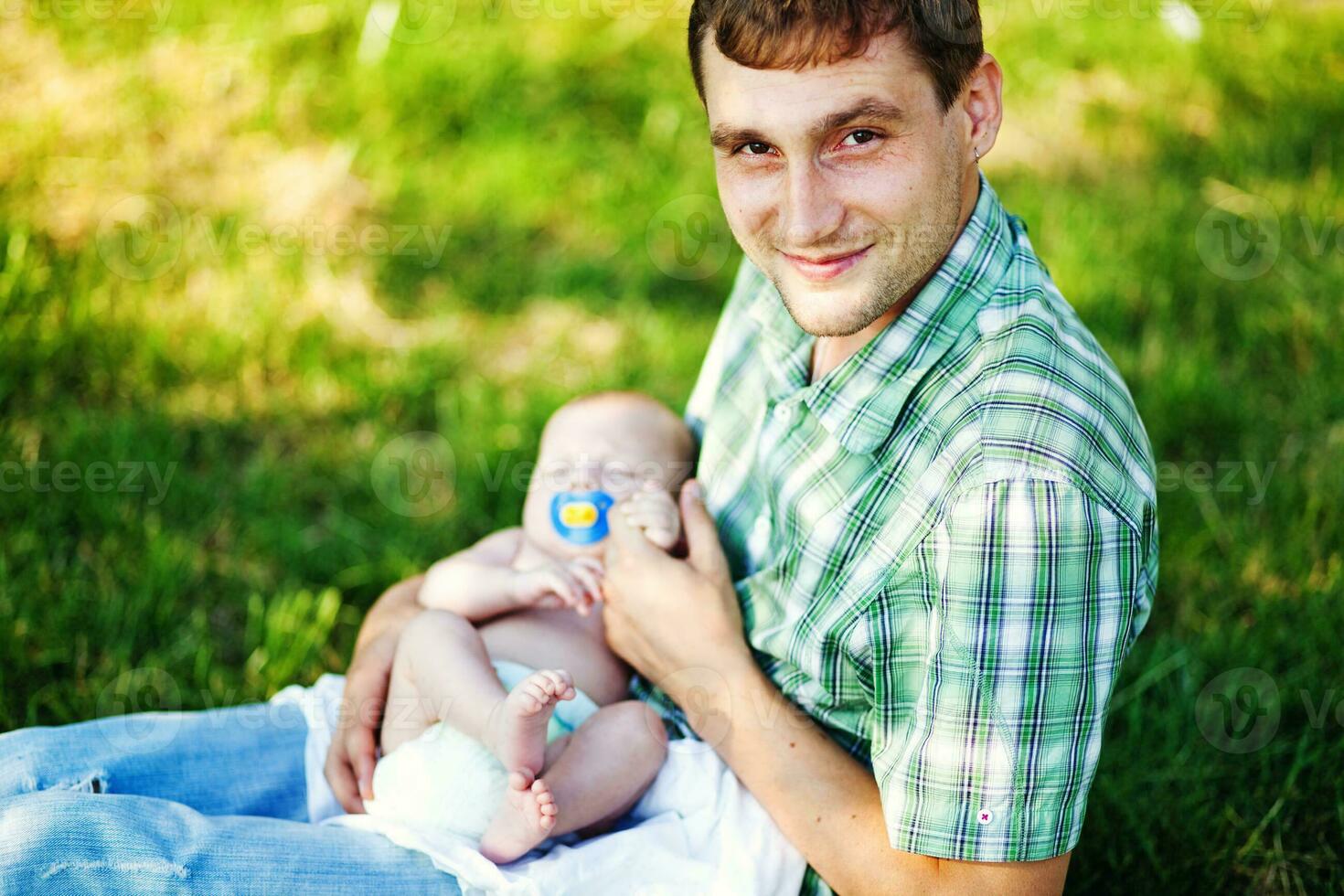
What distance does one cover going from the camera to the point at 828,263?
5.55 feet

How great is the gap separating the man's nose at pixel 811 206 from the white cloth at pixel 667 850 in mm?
754

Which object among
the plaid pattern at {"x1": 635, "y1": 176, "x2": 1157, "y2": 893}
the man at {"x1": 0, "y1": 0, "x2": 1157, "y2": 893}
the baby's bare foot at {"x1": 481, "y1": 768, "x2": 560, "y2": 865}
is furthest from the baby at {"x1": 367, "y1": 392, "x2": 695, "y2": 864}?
the plaid pattern at {"x1": 635, "y1": 176, "x2": 1157, "y2": 893}

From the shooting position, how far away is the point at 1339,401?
3.25 metres

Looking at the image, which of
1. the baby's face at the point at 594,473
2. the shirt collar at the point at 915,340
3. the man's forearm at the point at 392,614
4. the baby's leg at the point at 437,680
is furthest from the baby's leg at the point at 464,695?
the shirt collar at the point at 915,340

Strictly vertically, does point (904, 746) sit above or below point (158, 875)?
above

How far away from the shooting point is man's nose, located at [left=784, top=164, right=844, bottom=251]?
64.6 inches

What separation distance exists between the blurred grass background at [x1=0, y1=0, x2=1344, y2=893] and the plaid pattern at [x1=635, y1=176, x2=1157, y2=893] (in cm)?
86

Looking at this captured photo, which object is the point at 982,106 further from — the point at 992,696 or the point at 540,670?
the point at 540,670

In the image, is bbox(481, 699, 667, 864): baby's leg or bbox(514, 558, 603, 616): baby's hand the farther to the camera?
bbox(514, 558, 603, 616): baby's hand

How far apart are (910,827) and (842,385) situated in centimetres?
60

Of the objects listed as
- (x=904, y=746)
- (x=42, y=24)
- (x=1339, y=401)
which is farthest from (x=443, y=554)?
(x=42, y=24)

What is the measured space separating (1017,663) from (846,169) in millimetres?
658

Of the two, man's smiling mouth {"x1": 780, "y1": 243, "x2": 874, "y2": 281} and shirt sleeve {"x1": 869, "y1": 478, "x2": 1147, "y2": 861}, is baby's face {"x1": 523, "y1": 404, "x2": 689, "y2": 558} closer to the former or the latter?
man's smiling mouth {"x1": 780, "y1": 243, "x2": 874, "y2": 281}

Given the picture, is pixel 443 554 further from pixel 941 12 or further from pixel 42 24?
pixel 42 24
